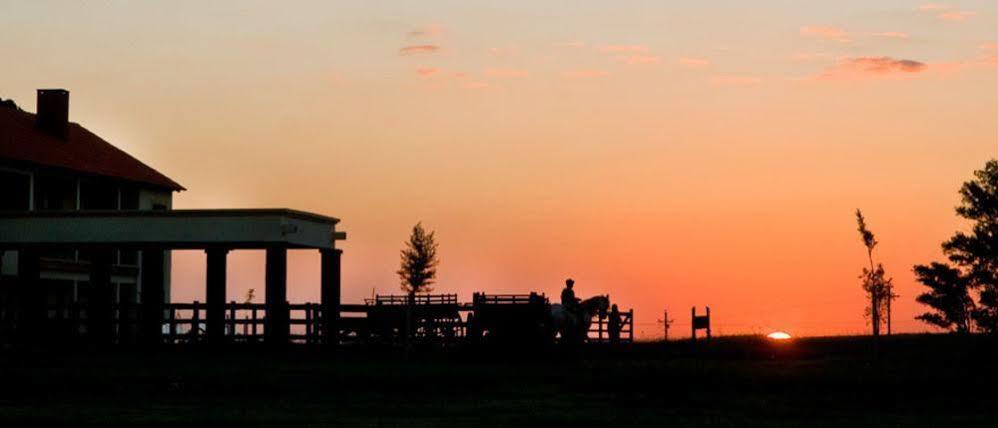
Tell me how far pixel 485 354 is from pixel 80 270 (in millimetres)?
25464

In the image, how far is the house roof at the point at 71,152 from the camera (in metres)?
61.5

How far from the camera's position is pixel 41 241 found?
54469mm

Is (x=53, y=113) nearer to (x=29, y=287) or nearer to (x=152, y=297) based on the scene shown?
(x=29, y=287)

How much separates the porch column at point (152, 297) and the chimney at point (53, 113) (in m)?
15.2

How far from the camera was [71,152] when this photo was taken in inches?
2598

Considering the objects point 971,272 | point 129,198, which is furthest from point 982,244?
point 129,198

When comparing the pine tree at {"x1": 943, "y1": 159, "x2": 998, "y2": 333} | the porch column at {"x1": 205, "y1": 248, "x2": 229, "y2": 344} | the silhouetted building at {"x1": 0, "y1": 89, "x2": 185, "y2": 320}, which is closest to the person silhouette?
the porch column at {"x1": 205, "y1": 248, "x2": 229, "y2": 344}

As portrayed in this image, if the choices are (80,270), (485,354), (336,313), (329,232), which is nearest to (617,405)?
(485,354)

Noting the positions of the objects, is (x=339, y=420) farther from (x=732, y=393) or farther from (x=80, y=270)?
(x=80, y=270)

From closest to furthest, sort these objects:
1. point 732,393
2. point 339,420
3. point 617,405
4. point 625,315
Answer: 1. point 339,420
2. point 617,405
3. point 732,393
4. point 625,315

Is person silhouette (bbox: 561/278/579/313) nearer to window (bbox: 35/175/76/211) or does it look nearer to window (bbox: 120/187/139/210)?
window (bbox: 35/175/76/211)

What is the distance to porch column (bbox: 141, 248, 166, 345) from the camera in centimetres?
5331

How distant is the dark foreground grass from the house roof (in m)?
18.4

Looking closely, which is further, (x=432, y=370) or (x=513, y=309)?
(x=513, y=309)
